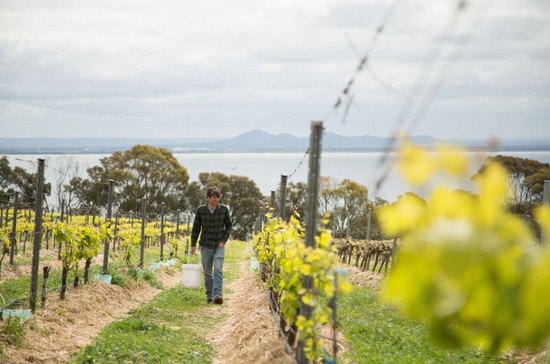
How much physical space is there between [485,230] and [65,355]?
4719mm

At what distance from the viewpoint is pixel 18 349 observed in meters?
4.46

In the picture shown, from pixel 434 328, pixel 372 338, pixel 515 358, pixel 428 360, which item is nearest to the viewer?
pixel 434 328

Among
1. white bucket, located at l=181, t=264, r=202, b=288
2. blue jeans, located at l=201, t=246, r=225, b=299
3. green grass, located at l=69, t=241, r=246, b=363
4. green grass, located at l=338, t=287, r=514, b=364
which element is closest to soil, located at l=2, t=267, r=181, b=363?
green grass, located at l=69, t=241, r=246, b=363

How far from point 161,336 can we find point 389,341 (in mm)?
2800

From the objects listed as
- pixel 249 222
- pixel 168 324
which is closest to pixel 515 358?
pixel 168 324

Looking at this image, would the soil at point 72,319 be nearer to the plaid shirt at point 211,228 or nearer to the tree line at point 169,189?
the plaid shirt at point 211,228

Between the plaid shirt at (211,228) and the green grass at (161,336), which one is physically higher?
the plaid shirt at (211,228)

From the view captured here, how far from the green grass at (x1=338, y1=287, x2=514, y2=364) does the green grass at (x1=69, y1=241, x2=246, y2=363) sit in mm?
1770

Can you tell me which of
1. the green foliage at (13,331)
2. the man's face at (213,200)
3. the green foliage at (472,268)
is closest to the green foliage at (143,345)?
the green foliage at (13,331)

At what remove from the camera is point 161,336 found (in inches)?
220

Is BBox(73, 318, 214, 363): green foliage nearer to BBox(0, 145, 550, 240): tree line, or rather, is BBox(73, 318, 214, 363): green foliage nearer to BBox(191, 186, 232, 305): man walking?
BBox(191, 186, 232, 305): man walking

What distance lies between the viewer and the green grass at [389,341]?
193 inches

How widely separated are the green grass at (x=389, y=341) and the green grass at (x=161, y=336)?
177cm

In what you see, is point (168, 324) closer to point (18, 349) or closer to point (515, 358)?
point (18, 349)
